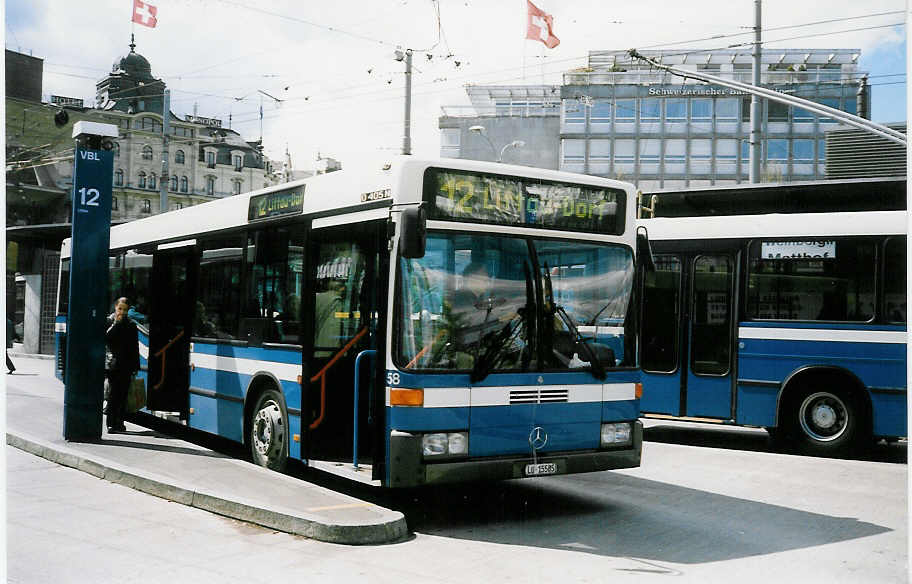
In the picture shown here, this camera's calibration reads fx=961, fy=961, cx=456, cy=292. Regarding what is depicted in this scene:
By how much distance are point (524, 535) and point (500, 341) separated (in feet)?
4.92

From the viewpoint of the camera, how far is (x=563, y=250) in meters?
7.98

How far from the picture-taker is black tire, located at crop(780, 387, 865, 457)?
11.5 m

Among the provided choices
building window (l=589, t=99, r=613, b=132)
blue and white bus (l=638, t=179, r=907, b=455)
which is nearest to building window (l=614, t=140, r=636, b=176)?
building window (l=589, t=99, r=613, b=132)

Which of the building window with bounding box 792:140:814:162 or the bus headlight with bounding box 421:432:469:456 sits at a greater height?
the building window with bounding box 792:140:814:162

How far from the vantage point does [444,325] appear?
7.35 meters

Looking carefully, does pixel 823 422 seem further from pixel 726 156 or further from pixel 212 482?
pixel 726 156

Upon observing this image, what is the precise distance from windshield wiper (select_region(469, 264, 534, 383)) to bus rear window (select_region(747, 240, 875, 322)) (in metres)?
5.56

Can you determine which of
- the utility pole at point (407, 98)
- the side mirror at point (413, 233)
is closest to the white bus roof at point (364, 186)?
the side mirror at point (413, 233)

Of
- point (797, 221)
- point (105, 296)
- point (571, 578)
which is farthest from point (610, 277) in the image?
point (105, 296)

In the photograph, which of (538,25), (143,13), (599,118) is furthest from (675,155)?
(143,13)

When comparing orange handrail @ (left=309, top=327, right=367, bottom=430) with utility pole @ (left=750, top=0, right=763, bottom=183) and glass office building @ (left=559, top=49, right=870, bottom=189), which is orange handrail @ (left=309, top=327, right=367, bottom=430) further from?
glass office building @ (left=559, top=49, right=870, bottom=189)

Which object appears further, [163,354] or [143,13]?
[163,354]

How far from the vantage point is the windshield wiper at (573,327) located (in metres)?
7.77

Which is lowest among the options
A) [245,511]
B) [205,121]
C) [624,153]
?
[245,511]
